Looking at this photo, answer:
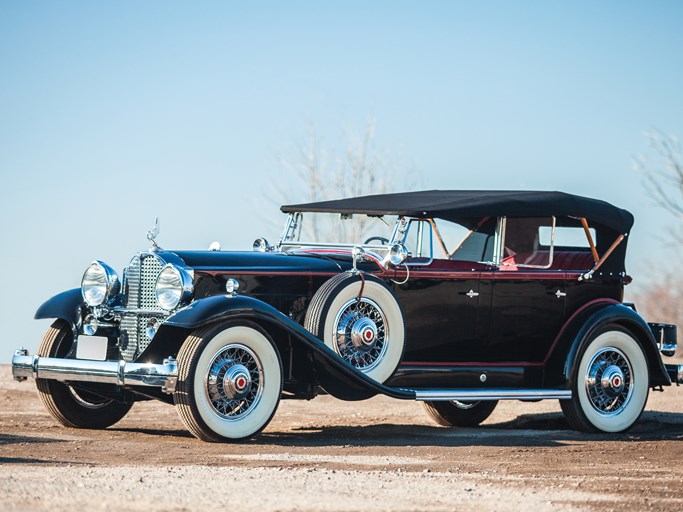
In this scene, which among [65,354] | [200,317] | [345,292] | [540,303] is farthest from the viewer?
[540,303]

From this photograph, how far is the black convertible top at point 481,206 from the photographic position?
9.73 metres

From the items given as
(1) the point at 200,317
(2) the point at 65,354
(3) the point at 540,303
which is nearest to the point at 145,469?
(1) the point at 200,317

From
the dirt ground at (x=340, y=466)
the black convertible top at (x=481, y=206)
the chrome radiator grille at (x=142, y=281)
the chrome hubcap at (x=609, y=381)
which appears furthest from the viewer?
the chrome hubcap at (x=609, y=381)

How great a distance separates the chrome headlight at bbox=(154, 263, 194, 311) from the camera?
8.74 metres

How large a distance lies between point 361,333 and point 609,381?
2521mm

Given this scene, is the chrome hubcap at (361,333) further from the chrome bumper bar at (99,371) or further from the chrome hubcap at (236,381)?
the chrome bumper bar at (99,371)

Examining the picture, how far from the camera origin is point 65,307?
374 inches

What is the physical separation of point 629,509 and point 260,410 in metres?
3.08

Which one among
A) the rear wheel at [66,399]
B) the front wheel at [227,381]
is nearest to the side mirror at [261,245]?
the rear wheel at [66,399]

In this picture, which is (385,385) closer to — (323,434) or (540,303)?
(323,434)

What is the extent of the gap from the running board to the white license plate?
2.33 meters

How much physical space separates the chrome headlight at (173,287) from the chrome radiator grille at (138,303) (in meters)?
0.21

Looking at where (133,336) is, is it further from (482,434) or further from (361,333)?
(482,434)

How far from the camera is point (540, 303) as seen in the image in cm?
1020
